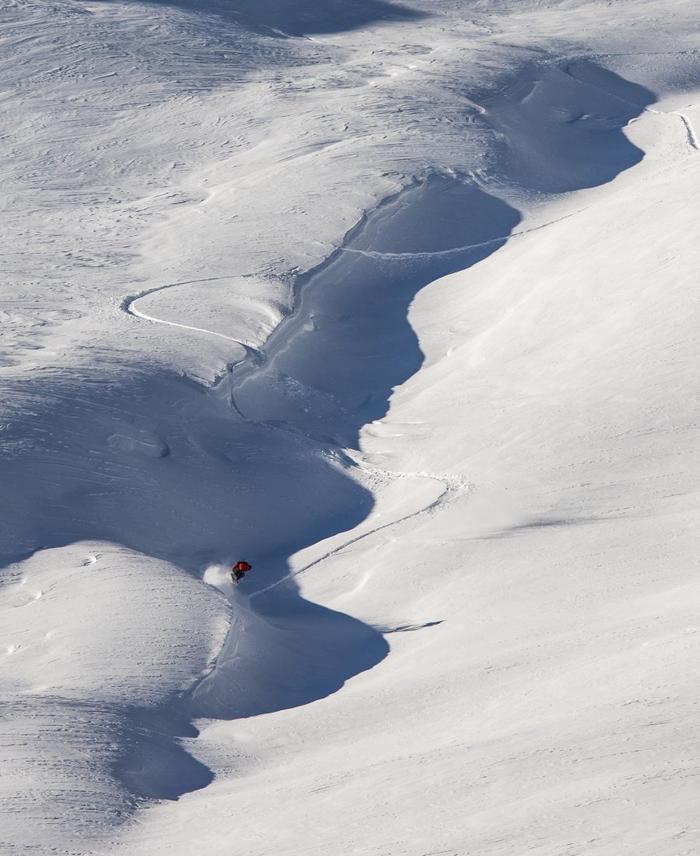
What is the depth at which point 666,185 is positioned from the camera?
14406 millimetres

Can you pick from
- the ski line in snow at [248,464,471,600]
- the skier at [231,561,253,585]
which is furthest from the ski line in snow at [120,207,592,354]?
the skier at [231,561,253,585]

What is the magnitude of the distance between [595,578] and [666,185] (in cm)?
716

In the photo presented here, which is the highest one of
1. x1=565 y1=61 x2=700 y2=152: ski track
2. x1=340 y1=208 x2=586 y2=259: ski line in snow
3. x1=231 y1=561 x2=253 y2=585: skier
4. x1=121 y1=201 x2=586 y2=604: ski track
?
x1=565 y1=61 x2=700 y2=152: ski track

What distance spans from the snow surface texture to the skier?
0.12 meters

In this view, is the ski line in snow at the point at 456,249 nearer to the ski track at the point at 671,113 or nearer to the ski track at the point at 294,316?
the ski track at the point at 294,316

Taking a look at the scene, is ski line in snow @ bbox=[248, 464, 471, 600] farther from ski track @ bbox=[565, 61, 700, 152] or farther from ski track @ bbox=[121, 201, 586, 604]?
ski track @ bbox=[565, 61, 700, 152]

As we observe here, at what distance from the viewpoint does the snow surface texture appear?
20.0 ft

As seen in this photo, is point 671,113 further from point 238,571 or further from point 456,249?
point 238,571

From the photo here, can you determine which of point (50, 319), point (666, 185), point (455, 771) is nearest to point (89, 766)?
point (455, 771)

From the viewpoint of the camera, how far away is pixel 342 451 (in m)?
11.2

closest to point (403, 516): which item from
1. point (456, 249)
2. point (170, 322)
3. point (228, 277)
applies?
point (170, 322)

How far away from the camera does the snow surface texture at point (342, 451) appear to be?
241 inches

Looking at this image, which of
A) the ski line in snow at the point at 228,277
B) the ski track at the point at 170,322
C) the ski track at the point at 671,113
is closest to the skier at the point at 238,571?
the ski line in snow at the point at 228,277

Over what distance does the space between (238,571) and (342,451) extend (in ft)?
7.41
